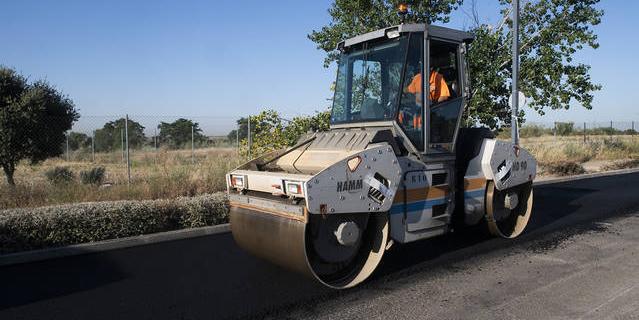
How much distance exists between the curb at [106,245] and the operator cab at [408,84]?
2712 millimetres

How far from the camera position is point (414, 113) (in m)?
5.66

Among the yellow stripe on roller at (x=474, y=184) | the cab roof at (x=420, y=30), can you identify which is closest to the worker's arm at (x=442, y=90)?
the cab roof at (x=420, y=30)

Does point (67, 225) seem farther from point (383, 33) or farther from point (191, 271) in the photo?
point (383, 33)

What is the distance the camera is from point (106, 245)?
6.55 m

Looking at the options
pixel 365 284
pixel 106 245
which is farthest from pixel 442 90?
pixel 106 245

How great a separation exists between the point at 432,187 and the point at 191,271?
287cm

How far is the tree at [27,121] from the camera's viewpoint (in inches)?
411

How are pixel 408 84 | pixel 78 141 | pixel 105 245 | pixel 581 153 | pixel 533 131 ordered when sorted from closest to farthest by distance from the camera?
pixel 408 84 < pixel 105 245 < pixel 581 153 < pixel 78 141 < pixel 533 131

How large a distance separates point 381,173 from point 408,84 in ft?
4.47

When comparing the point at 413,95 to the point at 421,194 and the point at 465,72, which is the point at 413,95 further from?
the point at 421,194

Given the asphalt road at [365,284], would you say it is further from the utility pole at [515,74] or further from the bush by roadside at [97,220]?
the utility pole at [515,74]

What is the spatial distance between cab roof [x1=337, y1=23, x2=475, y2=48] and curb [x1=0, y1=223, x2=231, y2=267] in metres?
3.48

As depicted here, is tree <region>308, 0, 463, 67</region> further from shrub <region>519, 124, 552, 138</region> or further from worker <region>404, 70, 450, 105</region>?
shrub <region>519, 124, 552, 138</region>

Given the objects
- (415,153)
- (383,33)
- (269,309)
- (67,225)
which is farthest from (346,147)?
(67,225)
